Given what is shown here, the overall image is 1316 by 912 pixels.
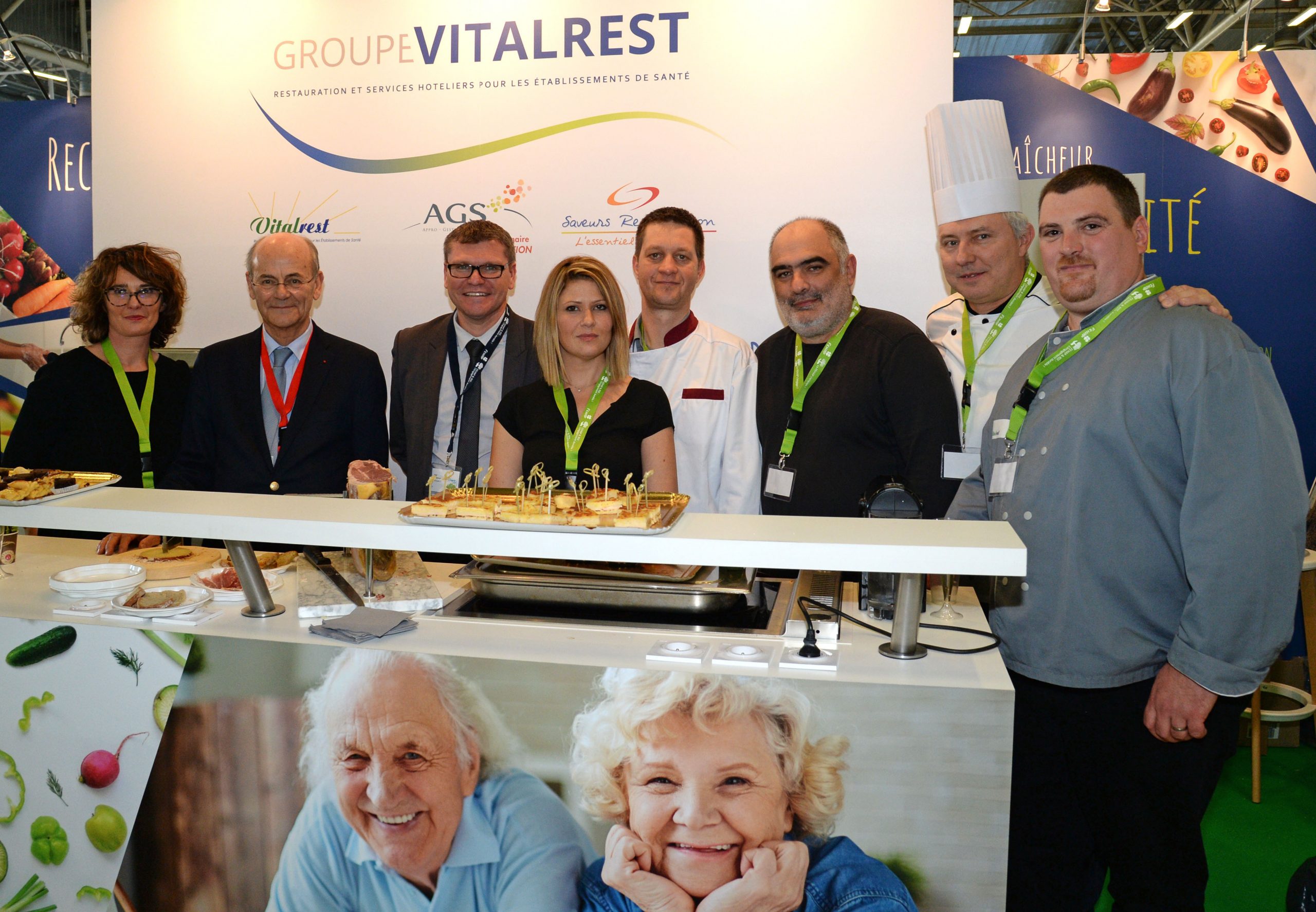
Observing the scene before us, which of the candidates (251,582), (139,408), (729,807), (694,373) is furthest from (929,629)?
(139,408)

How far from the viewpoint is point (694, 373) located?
3.50 meters

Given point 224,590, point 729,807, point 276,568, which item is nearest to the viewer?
point 729,807

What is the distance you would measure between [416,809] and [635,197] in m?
3.19

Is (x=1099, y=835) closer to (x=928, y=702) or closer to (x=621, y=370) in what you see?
(x=928, y=702)

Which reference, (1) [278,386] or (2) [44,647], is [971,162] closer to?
(1) [278,386]

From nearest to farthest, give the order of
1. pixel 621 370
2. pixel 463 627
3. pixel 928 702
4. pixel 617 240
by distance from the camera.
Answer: pixel 928 702 → pixel 463 627 → pixel 621 370 → pixel 617 240

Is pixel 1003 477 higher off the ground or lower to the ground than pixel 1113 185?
lower

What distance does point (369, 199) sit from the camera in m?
4.58

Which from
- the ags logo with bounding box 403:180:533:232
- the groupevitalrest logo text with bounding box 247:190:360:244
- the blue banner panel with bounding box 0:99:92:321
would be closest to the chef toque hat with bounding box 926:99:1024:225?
the ags logo with bounding box 403:180:533:232

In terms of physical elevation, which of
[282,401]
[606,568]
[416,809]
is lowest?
[416,809]

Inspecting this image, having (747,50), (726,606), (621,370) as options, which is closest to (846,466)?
(621,370)

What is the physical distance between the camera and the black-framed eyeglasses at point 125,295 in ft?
11.7

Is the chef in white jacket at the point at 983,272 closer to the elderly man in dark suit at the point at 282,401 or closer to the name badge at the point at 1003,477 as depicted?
the name badge at the point at 1003,477

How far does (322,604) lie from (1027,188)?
130 inches
